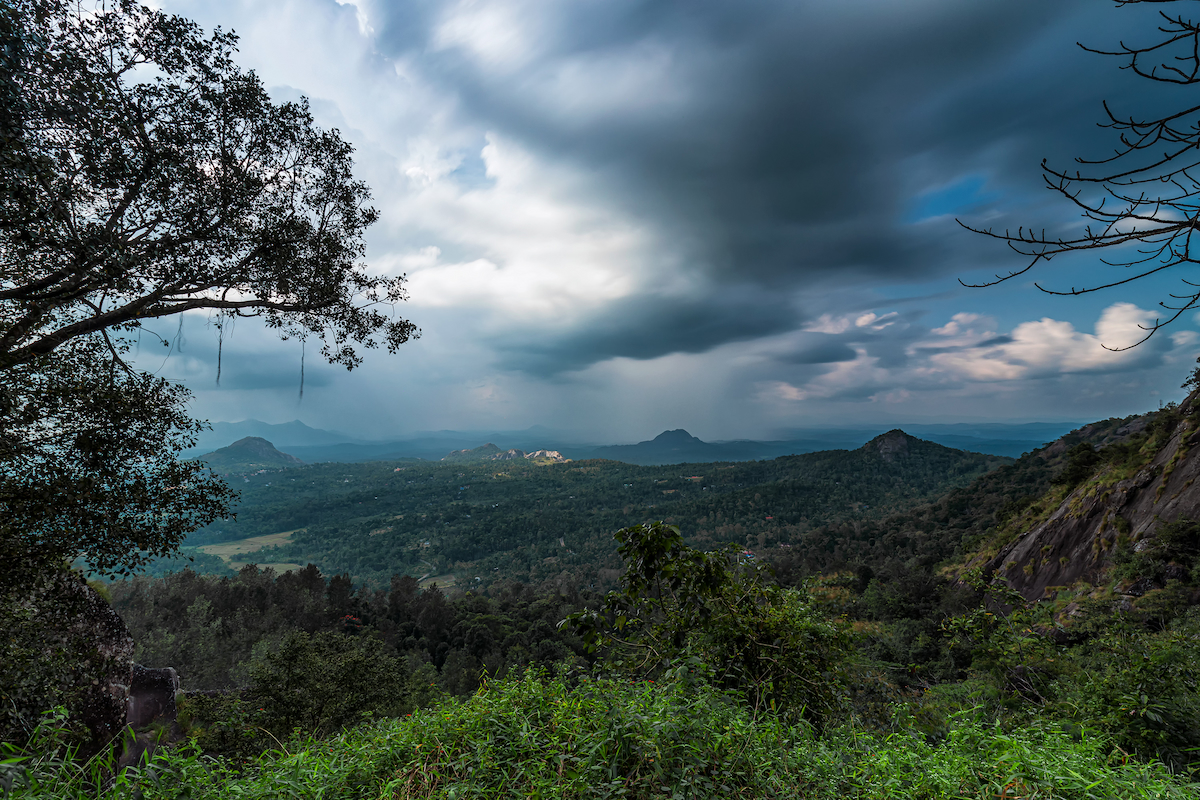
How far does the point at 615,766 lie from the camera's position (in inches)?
103

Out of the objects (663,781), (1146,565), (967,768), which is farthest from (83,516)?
(1146,565)

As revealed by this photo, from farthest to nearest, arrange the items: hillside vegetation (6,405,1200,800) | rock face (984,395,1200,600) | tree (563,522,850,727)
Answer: rock face (984,395,1200,600) → tree (563,522,850,727) → hillside vegetation (6,405,1200,800)

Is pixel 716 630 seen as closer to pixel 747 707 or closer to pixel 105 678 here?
pixel 747 707

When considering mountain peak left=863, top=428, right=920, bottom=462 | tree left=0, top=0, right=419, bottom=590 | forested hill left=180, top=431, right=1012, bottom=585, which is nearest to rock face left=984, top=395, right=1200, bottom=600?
tree left=0, top=0, right=419, bottom=590

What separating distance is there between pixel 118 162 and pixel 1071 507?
29.6 m

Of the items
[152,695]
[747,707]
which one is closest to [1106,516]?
[747,707]

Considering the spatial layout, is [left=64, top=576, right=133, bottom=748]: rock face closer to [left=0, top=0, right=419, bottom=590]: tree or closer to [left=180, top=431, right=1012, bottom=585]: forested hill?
[left=0, top=0, right=419, bottom=590]: tree

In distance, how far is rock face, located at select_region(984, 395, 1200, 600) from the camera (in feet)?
40.5

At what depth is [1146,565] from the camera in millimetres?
10906

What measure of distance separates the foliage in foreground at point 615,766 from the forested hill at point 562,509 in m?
69.4

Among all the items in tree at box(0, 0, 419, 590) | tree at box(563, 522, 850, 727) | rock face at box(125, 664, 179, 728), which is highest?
tree at box(0, 0, 419, 590)

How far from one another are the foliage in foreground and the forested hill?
228ft

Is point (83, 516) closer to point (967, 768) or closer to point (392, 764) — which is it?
point (392, 764)

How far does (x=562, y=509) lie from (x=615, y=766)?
132533mm
